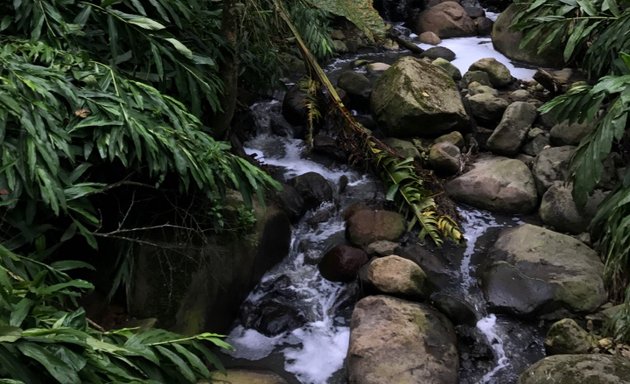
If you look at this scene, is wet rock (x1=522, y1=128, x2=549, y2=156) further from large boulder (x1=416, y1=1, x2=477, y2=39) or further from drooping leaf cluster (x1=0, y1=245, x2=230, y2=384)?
drooping leaf cluster (x1=0, y1=245, x2=230, y2=384)

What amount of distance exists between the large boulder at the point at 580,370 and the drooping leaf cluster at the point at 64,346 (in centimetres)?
212

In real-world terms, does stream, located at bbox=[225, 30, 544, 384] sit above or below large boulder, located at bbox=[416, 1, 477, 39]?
below

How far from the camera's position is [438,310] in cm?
414

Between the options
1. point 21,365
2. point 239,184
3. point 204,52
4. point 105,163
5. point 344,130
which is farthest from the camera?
point 344,130

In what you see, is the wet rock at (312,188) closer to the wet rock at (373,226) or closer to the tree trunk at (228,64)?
the wet rock at (373,226)

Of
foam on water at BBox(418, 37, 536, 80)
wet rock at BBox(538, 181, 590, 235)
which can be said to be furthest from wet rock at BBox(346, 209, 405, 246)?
foam on water at BBox(418, 37, 536, 80)

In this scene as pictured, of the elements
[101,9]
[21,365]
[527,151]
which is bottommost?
[527,151]

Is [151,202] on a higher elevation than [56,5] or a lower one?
lower

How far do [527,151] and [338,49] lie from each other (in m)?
3.84

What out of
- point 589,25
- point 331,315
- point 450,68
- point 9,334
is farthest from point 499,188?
point 9,334

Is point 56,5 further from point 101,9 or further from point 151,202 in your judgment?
point 151,202

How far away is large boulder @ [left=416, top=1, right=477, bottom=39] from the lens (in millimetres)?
9523

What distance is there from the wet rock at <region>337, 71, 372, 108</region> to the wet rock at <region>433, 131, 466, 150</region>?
3.59 feet

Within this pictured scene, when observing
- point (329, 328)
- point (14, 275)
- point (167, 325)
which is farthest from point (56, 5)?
point (329, 328)
